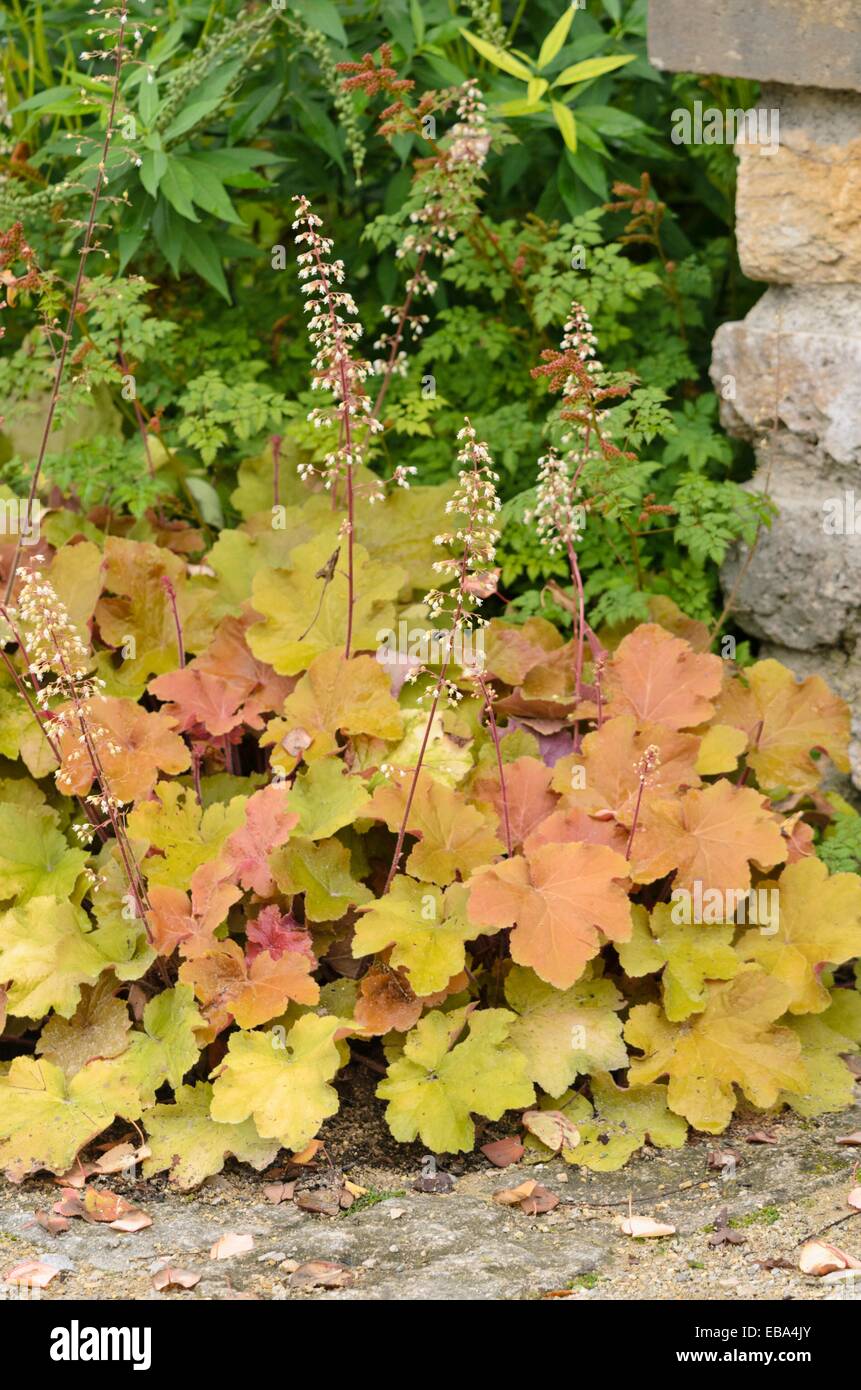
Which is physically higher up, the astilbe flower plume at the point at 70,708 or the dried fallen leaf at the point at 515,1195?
the astilbe flower plume at the point at 70,708

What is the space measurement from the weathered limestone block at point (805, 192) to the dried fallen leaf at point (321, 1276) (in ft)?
7.59

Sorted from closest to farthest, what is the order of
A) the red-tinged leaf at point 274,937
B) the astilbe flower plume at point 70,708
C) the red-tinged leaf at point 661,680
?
the astilbe flower plume at point 70,708
the red-tinged leaf at point 274,937
the red-tinged leaf at point 661,680

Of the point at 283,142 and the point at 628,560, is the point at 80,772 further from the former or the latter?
the point at 283,142

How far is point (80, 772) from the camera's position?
9.46 feet

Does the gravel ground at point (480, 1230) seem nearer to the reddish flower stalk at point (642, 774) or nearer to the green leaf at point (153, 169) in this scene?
the reddish flower stalk at point (642, 774)

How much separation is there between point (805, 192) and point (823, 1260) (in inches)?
87.4

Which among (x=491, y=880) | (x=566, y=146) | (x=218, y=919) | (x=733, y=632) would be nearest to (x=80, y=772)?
(x=218, y=919)

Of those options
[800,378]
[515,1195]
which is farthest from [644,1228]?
[800,378]

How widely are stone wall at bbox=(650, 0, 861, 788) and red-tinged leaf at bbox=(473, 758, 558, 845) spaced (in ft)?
2.69

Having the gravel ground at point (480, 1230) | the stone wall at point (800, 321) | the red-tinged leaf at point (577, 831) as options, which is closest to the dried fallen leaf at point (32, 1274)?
the gravel ground at point (480, 1230)

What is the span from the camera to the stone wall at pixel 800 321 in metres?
3.14

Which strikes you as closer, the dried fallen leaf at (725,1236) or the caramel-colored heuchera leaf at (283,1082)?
the dried fallen leaf at (725,1236)

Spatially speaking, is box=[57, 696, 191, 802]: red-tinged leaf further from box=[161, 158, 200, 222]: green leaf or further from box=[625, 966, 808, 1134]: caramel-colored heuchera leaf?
box=[161, 158, 200, 222]: green leaf

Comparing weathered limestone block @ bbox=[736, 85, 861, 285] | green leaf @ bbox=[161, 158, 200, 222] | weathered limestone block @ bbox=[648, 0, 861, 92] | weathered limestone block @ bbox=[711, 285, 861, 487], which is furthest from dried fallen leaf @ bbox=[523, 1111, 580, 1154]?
weathered limestone block @ bbox=[648, 0, 861, 92]
